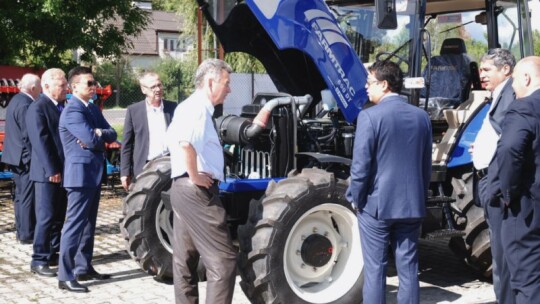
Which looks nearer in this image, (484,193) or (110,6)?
(484,193)

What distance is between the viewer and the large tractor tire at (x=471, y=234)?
6.46 metres

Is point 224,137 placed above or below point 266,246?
above

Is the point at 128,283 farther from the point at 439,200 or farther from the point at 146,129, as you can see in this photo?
the point at 439,200

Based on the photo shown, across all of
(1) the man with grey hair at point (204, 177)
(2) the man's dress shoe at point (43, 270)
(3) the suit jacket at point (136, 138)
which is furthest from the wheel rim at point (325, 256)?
(2) the man's dress shoe at point (43, 270)

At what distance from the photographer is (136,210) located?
6785 mm

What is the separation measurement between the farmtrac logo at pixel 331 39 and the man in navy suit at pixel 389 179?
1247 millimetres

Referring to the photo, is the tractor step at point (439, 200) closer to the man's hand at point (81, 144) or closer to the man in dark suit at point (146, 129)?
the man in dark suit at point (146, 129)

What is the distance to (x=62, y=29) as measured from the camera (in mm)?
13773

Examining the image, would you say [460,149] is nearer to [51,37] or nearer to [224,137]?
[224,137]

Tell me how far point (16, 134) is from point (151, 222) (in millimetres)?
3055

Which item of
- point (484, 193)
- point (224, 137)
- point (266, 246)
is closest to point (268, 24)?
point (224, 137)

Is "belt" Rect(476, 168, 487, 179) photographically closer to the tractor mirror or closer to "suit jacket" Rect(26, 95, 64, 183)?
the tractor mirror

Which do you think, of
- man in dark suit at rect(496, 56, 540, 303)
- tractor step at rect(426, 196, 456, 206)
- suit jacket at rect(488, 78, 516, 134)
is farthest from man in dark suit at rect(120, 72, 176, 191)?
man in dark suit at rect(496, 56, 540, 303)

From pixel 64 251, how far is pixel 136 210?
0.72 m
